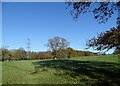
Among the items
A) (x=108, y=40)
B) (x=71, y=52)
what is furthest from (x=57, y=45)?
(x=108, y=40)

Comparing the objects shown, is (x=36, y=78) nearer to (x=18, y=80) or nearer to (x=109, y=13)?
(x=18, y=80)

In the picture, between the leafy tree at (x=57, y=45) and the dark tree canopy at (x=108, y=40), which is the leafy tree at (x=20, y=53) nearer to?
the leafy tree at (x=57, y=45)

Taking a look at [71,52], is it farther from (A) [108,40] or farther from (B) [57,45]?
(A) [108,40]

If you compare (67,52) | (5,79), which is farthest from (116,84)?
(67,52)

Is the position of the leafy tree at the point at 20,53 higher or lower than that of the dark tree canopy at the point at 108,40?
higher

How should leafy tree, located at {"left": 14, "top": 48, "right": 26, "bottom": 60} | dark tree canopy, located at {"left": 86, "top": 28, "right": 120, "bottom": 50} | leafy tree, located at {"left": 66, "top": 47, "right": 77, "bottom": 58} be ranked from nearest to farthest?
dark tree canopy, located at {"left": 86, "top": 28, "right": 120, "bottom": 50} → leafy tree, located at {"left": 14, "top": 48, "right": 26, "bottom": 60} → leafy tree, located at {"left": 66, "top": 47, "right": 77, "bottom": 58}

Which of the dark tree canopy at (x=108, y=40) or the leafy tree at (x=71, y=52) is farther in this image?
the leafy tree at (x=71, y=52)

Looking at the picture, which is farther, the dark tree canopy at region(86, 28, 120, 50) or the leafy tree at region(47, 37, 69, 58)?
the leafy tree at region(47, 37, 69, 58)

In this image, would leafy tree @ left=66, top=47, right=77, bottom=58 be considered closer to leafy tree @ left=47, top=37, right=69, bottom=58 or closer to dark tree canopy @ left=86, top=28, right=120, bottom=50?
leafy tree @ left=47, top=37, right=69, bottom=58

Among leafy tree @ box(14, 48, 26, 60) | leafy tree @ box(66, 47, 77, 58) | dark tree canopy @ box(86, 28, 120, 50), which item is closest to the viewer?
dark tree canopy @ box(86, 28, 120, 50)

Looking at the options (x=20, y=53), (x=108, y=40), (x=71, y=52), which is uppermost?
(x=20, y=53)

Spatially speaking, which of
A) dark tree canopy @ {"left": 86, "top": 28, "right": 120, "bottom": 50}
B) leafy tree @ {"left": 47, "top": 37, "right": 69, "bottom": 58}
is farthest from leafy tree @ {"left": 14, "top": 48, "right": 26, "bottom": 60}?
dark tree canopy @ {"left": 86, "top": 28, "right": 120, "bottom": 50}

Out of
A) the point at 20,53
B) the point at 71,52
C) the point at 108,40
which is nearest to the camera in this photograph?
the point at 108,40

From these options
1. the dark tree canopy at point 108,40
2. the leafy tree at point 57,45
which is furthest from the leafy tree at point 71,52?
the dark tree canopy at point 108,40
